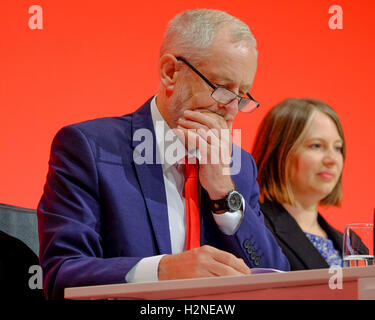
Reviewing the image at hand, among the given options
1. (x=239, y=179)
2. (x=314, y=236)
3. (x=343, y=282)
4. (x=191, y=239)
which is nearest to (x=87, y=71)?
(x=239, y=179)

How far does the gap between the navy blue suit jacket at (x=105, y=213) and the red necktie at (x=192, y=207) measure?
0.13ft

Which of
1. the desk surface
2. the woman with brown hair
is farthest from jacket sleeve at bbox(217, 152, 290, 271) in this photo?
the woman with brown hair

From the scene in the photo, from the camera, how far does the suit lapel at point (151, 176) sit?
1.90 metres

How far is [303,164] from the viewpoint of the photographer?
121 inches

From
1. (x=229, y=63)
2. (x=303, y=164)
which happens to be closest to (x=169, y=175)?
(x=229, y=63)

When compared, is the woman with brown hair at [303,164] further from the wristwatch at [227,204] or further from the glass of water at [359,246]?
the glass of water at [359,246]

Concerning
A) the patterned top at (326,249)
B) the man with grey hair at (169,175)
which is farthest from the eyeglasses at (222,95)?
the patterned top at (326,249)

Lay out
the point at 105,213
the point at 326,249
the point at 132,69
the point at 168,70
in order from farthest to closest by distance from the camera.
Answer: the point at 326,249, the point at 132,69, the point at 168,70, the point at 105,213

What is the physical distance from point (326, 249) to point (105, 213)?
4.84 feet

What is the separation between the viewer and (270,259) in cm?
203

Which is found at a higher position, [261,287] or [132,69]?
[132,69]

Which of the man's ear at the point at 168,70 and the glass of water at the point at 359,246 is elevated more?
the man's ear at the point at 168,70

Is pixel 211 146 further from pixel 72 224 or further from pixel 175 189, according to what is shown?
pixel 72 224

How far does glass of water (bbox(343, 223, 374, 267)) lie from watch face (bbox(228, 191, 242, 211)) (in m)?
0.34
